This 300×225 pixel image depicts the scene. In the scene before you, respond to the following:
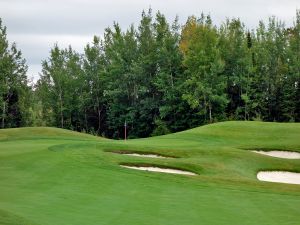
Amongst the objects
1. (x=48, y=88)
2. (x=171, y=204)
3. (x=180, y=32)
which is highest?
(x=180, y=32)

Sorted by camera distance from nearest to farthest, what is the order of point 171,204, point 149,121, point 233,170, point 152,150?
→ point 171,204 → point 233,170 → point 152,150 → point 149,121

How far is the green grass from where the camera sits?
11.9 metres

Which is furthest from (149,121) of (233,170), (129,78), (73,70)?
(233,170)

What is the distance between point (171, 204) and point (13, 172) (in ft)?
25.7

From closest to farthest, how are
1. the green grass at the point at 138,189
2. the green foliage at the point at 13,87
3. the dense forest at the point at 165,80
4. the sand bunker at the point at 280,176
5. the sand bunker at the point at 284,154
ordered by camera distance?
1. the green grass at the point at 138,189
2. the sand bunker at the point at 280,176
3. the sand bunker at the point at 284,154
4. the dense forest at the point at 165,80
5. the green foliage at the point at 13,87

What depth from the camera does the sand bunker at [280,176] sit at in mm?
24422

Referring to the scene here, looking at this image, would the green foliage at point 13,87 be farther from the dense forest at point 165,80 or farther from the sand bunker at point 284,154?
the sand bunker at point 284,154

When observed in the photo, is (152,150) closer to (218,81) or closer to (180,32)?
(218,81)

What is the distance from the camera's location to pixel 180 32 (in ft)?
221

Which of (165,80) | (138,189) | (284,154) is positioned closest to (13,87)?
(165,80)

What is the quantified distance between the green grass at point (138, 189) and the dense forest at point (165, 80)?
30250mm

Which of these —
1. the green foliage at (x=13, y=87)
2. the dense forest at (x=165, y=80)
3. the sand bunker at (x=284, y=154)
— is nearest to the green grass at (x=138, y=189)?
the sand bunker at (x=284, y=154)

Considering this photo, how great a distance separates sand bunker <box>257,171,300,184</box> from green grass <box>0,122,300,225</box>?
368 millimetres

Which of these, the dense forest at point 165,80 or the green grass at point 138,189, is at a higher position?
the dense forest at point 165,80
